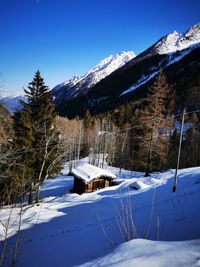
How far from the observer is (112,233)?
1057 centimetres

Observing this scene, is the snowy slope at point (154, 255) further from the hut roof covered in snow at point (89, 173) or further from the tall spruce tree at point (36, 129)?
the hut roof covered in snow at point (89, 173)

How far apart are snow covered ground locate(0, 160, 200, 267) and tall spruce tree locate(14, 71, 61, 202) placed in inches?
133

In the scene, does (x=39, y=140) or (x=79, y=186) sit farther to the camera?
(x=79, y=186)

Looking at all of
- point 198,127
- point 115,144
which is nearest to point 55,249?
point 115,144

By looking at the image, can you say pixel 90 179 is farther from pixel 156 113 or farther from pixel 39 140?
pixel 156 113

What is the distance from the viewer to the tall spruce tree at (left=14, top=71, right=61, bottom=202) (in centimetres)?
1934

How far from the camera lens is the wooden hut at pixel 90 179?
1044 inches

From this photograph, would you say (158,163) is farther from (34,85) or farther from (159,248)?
(159,248)

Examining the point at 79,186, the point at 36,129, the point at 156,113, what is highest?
the point at 156,113

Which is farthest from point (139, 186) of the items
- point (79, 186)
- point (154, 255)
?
point (154, 255)

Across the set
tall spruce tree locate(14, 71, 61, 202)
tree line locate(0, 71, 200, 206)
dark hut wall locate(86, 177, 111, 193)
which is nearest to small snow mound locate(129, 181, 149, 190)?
tree line locate(0, 71, 200, 206)

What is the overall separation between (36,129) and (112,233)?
12.4 m

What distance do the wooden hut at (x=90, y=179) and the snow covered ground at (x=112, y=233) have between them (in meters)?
7.72

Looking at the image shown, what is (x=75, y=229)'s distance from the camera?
1296 cm
